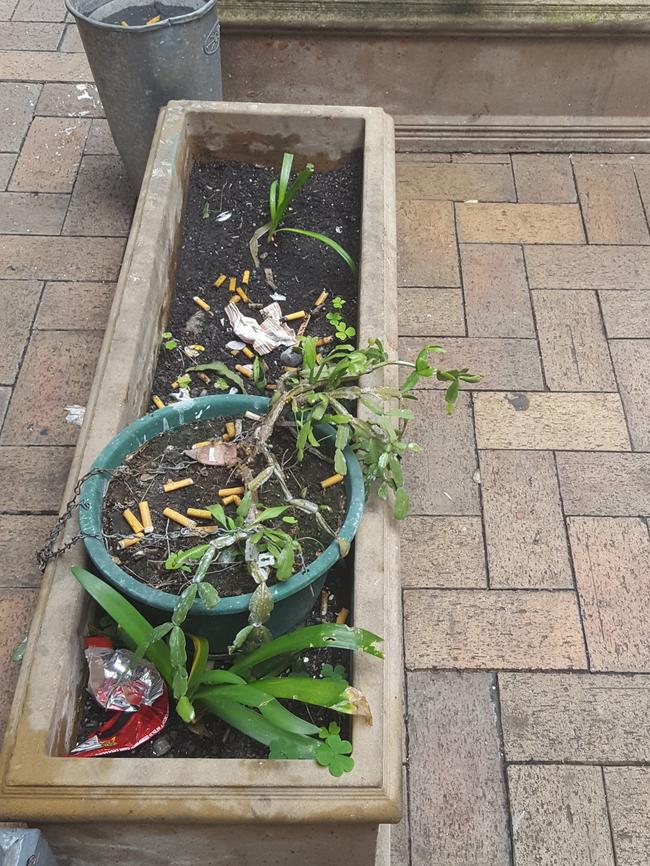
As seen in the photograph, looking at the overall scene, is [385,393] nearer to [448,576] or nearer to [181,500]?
[181,500]

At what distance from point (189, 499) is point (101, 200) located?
72.5 inches

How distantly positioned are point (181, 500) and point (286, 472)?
0.75 ft

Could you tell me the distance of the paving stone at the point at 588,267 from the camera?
295 centimetres

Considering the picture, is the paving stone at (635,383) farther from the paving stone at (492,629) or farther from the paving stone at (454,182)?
the paving stone at (454,182)

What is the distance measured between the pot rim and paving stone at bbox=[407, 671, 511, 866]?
0.61 metres

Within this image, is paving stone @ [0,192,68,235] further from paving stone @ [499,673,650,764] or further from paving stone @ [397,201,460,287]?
paving stone @ [499,673,650,764]

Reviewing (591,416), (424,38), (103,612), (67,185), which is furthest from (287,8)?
(103,612)

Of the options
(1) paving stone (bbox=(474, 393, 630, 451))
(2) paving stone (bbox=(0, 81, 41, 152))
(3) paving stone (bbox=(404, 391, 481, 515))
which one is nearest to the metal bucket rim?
(2) paving stone (bbox=(0, 81, 41, 152))

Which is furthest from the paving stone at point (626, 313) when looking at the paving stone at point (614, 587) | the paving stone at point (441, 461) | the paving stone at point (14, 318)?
the paving stone at point (14, 318)

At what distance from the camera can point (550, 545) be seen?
2.30 m

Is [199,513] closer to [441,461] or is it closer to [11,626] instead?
[11,626]

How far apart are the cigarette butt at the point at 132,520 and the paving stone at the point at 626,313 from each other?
1.79 metres

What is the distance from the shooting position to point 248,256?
248cm

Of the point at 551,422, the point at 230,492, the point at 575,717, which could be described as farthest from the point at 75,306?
the point at 575,717
